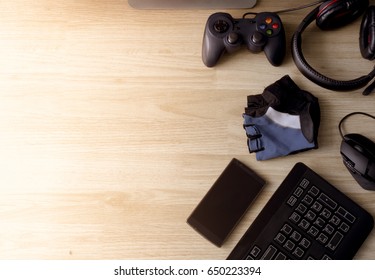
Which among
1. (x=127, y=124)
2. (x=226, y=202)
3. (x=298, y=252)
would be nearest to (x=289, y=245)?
(x=298, y=252)

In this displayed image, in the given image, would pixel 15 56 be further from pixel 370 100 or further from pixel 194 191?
pixel 370 100

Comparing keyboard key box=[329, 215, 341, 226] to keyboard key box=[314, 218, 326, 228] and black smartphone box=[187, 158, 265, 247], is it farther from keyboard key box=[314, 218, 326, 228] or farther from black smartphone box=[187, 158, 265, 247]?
black smartphone box=[187, 158, 265, 247]

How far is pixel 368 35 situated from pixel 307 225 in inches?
14.2

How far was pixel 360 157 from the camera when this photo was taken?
0.70 m

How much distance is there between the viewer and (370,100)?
0.77 metres

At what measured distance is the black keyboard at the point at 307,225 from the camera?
2.31 feet

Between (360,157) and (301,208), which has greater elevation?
(360,157)

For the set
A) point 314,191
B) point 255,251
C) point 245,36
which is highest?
point 245,36

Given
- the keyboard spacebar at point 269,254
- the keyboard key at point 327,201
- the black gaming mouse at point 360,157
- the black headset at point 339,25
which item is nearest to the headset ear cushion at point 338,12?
the black headset at point 339,25

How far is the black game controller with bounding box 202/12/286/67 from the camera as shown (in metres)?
0.78

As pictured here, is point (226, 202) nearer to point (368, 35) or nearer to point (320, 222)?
point (320, 222)

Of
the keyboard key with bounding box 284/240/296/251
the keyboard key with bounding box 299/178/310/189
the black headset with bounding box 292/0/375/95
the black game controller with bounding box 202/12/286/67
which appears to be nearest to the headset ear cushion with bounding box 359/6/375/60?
the black headset with bounding box 292/0/375/95

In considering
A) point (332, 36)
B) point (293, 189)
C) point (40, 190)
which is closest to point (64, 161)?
point (40, 190)

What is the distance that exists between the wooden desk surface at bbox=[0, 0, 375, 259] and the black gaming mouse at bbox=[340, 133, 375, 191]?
A: 20 millimetres
